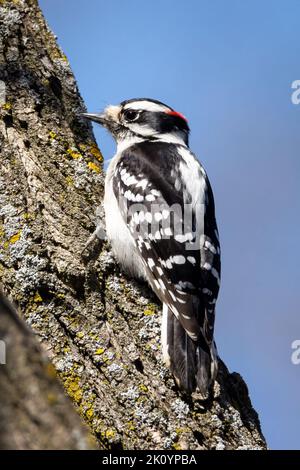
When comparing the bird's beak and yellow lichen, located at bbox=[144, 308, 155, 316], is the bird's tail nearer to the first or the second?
yellow lichen, located at bbox=[144, 308, 155, 316]

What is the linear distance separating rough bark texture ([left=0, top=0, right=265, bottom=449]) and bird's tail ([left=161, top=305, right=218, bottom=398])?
0.04m

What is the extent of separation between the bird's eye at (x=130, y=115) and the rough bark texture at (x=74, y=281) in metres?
0.86

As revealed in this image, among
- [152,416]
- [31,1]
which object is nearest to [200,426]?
[152,416]

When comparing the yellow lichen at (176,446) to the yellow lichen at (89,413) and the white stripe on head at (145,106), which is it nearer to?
the yellow lichen at (89,413)

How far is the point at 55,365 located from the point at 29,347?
1.38 m

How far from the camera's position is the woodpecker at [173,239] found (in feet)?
10.8

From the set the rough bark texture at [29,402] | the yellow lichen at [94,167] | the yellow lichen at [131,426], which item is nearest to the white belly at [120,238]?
the yellow lichen at [94,167]

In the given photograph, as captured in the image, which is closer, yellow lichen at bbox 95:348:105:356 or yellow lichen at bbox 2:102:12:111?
yellow lichen at bbox 95:348:105:356

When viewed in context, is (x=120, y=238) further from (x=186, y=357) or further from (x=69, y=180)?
(x=186, y=357)

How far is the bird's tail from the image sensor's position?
Answer: 3026mm

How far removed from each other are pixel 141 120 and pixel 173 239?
4.68 ft

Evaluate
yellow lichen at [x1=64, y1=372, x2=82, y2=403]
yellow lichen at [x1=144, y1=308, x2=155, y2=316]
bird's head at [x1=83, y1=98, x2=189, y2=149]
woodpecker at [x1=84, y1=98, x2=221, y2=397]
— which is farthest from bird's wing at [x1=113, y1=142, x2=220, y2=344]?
A: yellow lichen at [x1=64, y1=372, x2=82, y2=403]

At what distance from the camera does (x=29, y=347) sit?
5.35 feet
